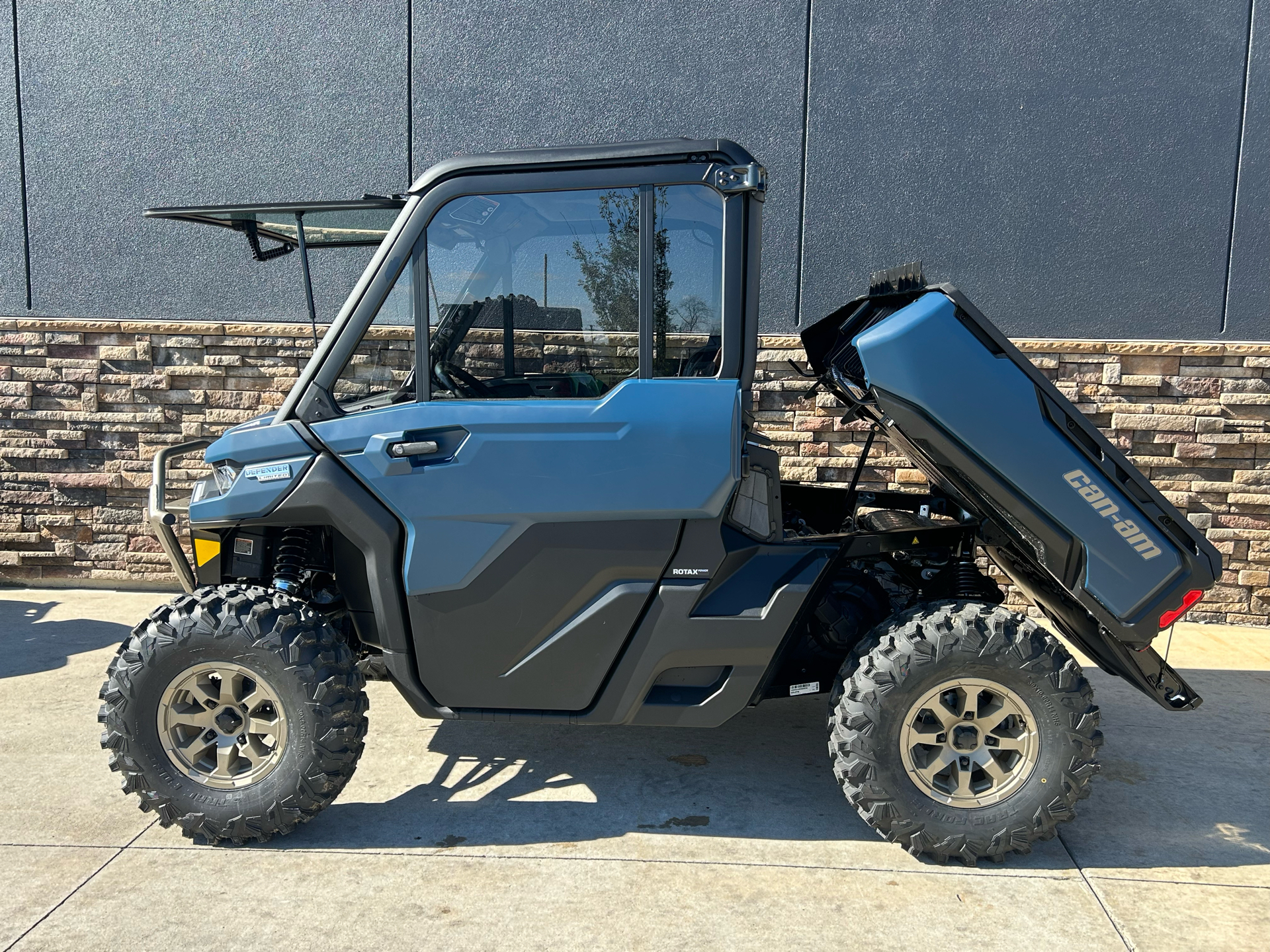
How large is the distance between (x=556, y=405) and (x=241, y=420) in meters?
4.31

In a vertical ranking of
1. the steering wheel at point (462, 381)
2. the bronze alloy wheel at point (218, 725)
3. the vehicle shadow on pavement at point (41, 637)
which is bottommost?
the vehicle shadow on pavement at point (41, 637)

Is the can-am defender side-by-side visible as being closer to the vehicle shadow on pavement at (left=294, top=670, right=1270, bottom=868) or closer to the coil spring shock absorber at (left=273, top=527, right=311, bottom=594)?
the coil spring shock absorber at (left=273, top=527, right=311, bottom=594)

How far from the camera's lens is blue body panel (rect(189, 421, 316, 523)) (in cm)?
324

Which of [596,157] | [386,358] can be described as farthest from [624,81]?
[386,358]

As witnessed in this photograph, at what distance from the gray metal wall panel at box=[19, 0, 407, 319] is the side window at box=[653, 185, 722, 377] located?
391 centimetres

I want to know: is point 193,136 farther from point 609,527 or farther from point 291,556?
point 609,527

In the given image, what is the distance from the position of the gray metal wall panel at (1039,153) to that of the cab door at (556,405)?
3.41 metres

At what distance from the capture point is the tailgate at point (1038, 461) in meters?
3.07

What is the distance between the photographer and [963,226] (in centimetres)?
620

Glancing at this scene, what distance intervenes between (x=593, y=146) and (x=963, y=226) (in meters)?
3.90

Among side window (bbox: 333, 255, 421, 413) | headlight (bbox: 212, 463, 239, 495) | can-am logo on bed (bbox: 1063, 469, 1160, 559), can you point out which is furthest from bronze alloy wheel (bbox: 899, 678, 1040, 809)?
headlight (bbox: 212, 463, 239, 495)

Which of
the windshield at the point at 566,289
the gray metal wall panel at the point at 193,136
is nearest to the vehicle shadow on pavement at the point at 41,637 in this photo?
the gray metal wall panel at the point at 193,136

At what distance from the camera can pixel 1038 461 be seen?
306cm

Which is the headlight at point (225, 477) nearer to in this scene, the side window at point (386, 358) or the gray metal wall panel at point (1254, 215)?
the side window at point (386, 358)
